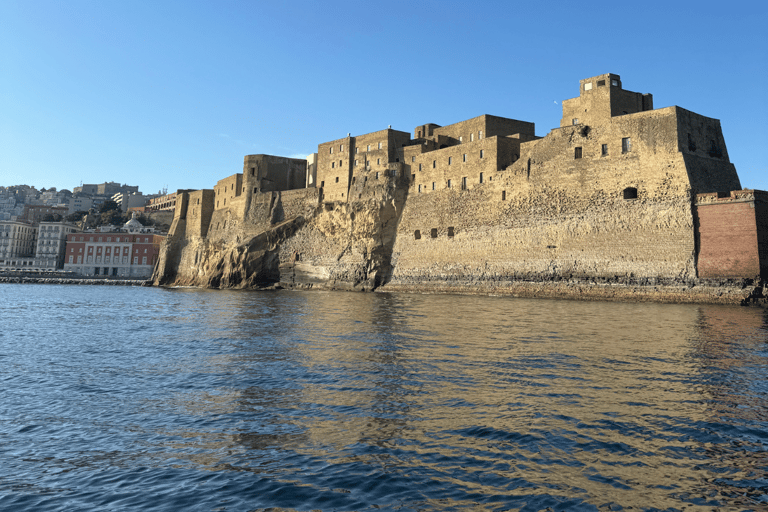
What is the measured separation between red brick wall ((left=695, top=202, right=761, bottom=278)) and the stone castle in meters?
0.06

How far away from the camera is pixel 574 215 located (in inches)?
1571

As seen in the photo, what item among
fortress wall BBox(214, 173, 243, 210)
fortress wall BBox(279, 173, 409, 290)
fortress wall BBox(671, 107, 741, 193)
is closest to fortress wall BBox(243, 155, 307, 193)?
fortress wall BBox(214, 173, 243, 210)

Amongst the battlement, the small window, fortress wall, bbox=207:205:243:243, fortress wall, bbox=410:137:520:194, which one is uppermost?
the battlement

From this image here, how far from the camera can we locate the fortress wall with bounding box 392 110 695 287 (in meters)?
34.7

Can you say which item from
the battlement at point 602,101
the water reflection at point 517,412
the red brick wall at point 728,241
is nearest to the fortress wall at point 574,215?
the red brick wall at point 728,241

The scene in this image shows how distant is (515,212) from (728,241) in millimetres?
16258

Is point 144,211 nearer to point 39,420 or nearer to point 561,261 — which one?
point 561,261

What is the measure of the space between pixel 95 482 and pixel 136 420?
2473mm

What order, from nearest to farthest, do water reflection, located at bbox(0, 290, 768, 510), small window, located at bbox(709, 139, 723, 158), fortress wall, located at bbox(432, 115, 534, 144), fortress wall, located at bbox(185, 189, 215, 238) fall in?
water reflection, located at bbox(0, 290, 768, 510), small window, located at bbox(709, 139, 723, 158), fortress wall, located at bbox(432, 115, 534, 144), fortress wall, located at bbox(185, 189, 215, 238)

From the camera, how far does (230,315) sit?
→ 2755 centimetres

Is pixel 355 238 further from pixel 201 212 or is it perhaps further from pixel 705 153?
pixel 705 153

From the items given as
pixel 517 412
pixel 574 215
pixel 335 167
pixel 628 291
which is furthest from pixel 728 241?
pixel 335 167

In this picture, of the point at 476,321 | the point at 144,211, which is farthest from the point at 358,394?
the point at 144,211

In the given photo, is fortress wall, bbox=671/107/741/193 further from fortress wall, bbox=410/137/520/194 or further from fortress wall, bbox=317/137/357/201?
fortress wall, bbox=317/137/357/201
